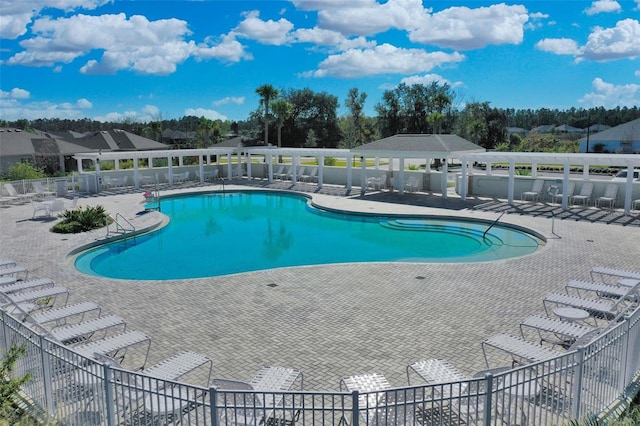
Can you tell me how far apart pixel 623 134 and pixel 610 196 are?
43091 mm

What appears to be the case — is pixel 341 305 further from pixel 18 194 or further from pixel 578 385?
Result: pixel 18 194

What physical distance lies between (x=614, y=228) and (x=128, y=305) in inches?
573

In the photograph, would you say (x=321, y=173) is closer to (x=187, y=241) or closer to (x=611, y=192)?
(x=187, y=241)

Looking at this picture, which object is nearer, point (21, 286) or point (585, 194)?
point (21, 286)

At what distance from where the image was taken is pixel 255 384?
610 cm

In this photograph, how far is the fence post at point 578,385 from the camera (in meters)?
5.28

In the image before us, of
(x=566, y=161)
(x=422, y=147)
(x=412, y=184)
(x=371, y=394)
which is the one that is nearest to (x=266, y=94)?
(x=412, y=184)

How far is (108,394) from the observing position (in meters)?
5.08

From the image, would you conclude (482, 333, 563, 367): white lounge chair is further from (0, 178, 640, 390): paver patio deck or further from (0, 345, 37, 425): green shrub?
(0, 345, 37, 425): green shrub

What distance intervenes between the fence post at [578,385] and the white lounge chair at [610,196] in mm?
16168

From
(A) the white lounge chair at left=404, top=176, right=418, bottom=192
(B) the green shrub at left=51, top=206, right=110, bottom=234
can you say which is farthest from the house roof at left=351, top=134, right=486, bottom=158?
(B) the green shrub at left=51, top=206, right=110, bottom=234

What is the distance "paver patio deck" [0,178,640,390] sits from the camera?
747 cm

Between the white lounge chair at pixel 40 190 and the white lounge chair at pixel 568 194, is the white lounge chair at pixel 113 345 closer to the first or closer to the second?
the white lounge chair at pixel 568 194

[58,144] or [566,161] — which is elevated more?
[58,144]
